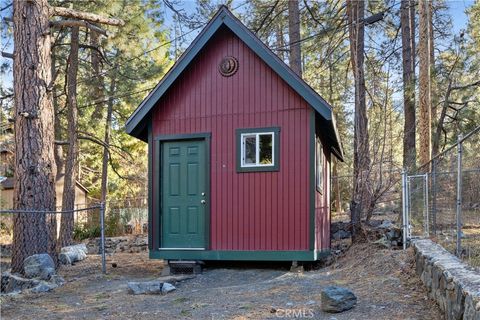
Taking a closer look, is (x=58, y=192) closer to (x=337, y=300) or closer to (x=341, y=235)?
(x=341, y=235)

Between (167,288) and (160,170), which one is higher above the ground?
(160,170)

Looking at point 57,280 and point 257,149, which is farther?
point 257,149

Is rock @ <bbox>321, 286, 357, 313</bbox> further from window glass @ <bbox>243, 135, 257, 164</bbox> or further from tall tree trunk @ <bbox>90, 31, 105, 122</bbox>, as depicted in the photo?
tall tree trunk @ <bbox>90, 31, 105, 122</bbox>

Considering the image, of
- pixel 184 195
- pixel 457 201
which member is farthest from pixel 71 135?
pixel 457 201

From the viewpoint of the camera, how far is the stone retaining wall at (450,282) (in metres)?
3.39

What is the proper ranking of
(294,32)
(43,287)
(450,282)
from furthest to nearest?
(294,32)
(43,287)
(450,282)

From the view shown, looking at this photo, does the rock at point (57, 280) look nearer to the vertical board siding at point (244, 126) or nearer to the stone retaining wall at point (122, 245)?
the vertical board siding at point (244, 126)

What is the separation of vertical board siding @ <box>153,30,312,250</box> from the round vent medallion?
0.28 feet

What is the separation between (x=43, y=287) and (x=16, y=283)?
65cm

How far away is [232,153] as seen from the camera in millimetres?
8953

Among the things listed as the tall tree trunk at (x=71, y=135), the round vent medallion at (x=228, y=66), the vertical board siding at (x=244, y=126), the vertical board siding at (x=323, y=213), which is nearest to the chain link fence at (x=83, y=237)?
the tall tree trunk at (x=71, y=135)

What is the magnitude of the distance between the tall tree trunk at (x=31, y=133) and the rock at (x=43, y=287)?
119 cm

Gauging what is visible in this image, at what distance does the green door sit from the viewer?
9.07 m

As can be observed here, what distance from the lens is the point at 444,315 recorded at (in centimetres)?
431
